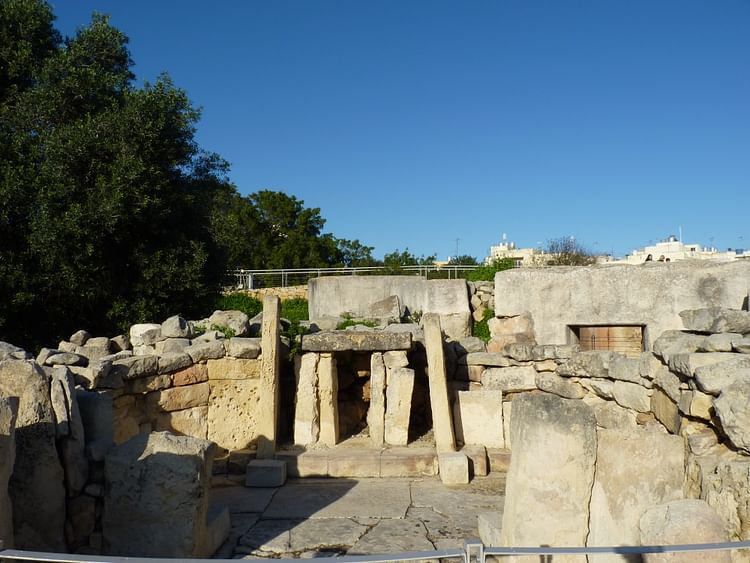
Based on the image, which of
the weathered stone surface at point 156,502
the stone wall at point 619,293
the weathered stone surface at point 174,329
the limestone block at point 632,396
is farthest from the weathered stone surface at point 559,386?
the weathered stone surface at point 174,329

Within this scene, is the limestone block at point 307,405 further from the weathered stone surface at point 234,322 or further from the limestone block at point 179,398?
the limestone block at point 179,398

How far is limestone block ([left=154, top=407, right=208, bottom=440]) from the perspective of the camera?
7.16 meters

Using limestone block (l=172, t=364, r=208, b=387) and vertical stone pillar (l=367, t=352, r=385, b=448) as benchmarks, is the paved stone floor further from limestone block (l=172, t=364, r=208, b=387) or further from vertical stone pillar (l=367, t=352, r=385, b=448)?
limestone block (l=172, t=364, r=208, b=387)

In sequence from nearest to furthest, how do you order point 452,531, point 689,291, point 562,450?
1. point 562,450
2. point 452,531
3. point 689,291

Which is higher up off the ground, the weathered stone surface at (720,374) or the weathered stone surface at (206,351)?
the weathered stone surface at (720,374)

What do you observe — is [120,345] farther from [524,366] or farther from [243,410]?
[524,366]

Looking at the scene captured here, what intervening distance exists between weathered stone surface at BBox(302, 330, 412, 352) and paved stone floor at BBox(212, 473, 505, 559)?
1.53 meters

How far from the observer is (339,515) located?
5.73 meters

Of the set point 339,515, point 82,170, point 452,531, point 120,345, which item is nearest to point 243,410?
point 120,345

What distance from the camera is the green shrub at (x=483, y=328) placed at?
11.7 m

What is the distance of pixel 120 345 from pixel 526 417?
5.59m

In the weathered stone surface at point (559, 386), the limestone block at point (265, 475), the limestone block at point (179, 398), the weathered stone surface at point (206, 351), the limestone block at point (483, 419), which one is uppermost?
the weathered stone surface at point (206, 351)

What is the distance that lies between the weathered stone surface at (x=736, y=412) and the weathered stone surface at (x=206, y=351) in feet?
18.0

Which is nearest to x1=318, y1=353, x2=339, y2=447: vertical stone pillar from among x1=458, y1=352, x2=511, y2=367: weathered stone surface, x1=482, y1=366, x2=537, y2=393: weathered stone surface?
x1=458, y1=352, x2=511, y2=367: weathered stone surface
